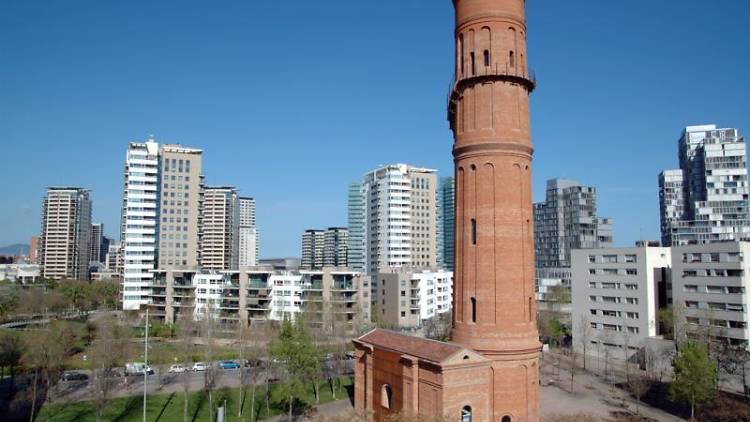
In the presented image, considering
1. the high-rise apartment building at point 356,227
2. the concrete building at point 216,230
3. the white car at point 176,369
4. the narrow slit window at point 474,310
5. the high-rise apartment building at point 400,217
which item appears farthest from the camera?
the concrete building at point 216,230

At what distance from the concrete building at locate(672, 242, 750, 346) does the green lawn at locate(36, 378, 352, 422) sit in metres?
33.7

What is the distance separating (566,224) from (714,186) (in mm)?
33400

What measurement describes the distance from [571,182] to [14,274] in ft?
462

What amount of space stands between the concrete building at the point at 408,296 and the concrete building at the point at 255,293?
5.63 meters

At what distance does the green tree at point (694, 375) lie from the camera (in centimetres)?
3528

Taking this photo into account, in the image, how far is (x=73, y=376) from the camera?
4762cm

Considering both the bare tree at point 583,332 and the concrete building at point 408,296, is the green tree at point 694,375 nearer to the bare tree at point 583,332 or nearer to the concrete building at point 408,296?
the bare tree at point 583,332

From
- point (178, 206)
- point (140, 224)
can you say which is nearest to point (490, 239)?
point (140, 224)

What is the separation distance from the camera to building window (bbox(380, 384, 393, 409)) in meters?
30.4

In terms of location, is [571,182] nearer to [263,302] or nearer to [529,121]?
[263,302]

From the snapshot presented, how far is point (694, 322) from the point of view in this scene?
174 feet

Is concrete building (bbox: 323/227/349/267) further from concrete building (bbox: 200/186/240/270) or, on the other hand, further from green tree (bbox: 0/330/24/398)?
green tree (bbox: 0/330/24/398)

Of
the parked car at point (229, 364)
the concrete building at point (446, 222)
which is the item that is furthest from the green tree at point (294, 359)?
the concrete building at point (446, 222)

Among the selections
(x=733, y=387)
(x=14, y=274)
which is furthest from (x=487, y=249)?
(x=14, y=274)
